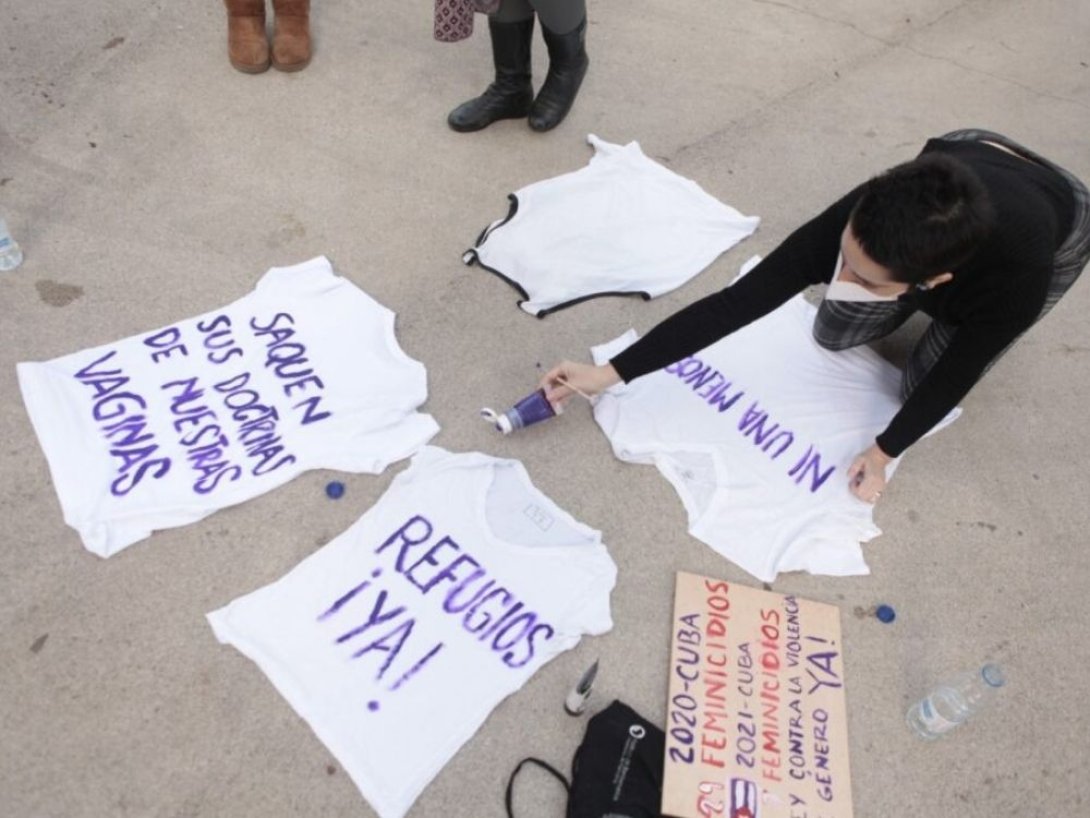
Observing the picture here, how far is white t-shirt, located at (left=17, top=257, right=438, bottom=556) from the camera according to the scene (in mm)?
1525

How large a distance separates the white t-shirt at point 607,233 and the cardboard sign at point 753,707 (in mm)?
802

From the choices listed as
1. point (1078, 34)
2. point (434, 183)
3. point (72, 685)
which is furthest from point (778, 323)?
point (1078, 34)

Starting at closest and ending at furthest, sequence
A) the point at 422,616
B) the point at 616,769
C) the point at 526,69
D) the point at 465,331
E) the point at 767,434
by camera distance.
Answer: the point at 616,769, the point at 422,616, the point at 767,434, the point at 465,331, the point at 526,69

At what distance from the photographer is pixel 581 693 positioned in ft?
4.39

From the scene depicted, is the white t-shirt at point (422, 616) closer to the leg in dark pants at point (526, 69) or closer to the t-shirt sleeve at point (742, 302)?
the t-shirt sleeve at point (742, 302)

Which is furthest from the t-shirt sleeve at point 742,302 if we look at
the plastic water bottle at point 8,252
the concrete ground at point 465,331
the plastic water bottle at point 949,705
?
the plastic water bottle at point 8,252

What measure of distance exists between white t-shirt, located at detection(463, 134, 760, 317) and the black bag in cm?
95

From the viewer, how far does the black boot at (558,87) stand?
2279 mm

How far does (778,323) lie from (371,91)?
54.1 inches

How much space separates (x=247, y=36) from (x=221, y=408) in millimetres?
1285

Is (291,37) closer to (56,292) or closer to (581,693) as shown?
(56,292)

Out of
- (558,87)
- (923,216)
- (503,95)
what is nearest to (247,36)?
(503,95)

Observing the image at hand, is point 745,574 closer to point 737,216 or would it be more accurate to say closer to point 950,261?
point 950,261

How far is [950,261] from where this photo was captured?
1.17m
